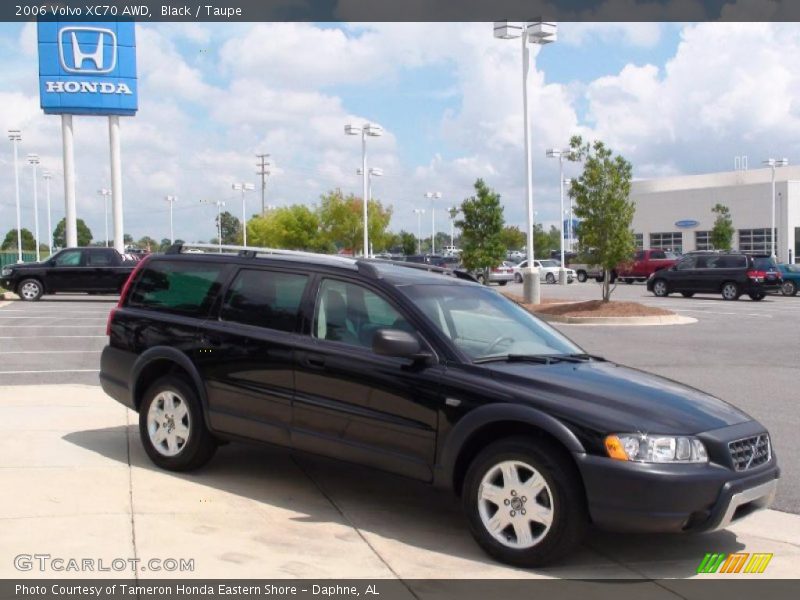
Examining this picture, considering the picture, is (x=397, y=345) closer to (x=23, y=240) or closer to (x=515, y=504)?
(x=515, y=504)

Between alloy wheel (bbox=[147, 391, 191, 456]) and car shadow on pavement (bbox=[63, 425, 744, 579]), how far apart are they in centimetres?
20

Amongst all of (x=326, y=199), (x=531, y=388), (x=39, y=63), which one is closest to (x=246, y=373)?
(x=531, y=388)

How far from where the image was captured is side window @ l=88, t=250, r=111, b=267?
30125mm

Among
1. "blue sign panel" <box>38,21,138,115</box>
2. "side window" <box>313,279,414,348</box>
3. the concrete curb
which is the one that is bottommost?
the concrete curb

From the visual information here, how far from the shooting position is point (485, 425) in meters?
5.43

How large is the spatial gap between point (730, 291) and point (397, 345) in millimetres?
31424

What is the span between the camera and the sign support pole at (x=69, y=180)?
1565 inches

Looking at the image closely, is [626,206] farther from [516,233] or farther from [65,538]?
[516,233]

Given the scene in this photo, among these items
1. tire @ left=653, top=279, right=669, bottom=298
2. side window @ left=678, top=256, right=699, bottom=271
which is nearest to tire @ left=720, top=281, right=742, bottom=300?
side window @ left=678, top=256, right=699, bottom=271

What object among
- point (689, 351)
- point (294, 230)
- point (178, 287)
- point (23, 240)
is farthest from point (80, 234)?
point (178, 287)

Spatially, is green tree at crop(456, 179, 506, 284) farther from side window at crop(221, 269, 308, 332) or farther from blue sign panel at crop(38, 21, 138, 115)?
side window at crop(221, 269, 308, 332)

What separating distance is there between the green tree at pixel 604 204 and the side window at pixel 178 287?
18254 mm

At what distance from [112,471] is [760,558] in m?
4.65

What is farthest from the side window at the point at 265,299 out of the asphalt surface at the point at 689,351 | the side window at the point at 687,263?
the side window at the point at 687,263
